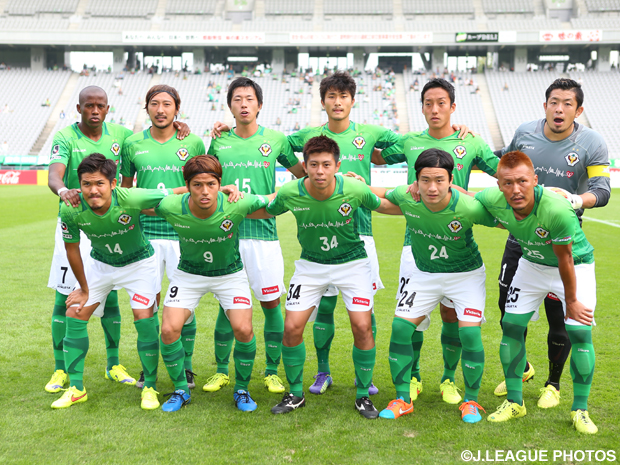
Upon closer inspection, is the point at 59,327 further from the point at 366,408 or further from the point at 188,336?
the point at 366,408

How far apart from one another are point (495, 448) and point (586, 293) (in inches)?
48.8

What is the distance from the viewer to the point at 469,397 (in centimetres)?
400

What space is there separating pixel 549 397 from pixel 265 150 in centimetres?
300

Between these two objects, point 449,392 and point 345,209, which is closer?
point 345,209

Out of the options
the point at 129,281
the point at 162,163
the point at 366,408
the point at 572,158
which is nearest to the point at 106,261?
the point at 129,281

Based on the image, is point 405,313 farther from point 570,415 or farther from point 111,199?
point 111,199

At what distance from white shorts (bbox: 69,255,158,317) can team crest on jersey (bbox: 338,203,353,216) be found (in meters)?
1.59

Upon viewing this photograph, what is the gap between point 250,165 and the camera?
470 cm

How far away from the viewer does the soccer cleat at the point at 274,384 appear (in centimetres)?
450

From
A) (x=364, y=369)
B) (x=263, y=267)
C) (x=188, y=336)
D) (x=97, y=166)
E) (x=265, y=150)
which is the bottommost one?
(x=364, y=369)

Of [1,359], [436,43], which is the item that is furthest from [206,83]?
[1,359]

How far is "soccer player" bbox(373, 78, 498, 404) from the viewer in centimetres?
438

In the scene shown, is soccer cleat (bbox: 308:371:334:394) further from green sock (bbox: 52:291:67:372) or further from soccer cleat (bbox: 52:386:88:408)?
green sock (bbox: 52:291:67:372)

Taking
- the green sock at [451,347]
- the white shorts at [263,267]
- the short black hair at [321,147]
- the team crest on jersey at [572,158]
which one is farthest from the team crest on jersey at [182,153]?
the team crest on jersey at [572,158]
